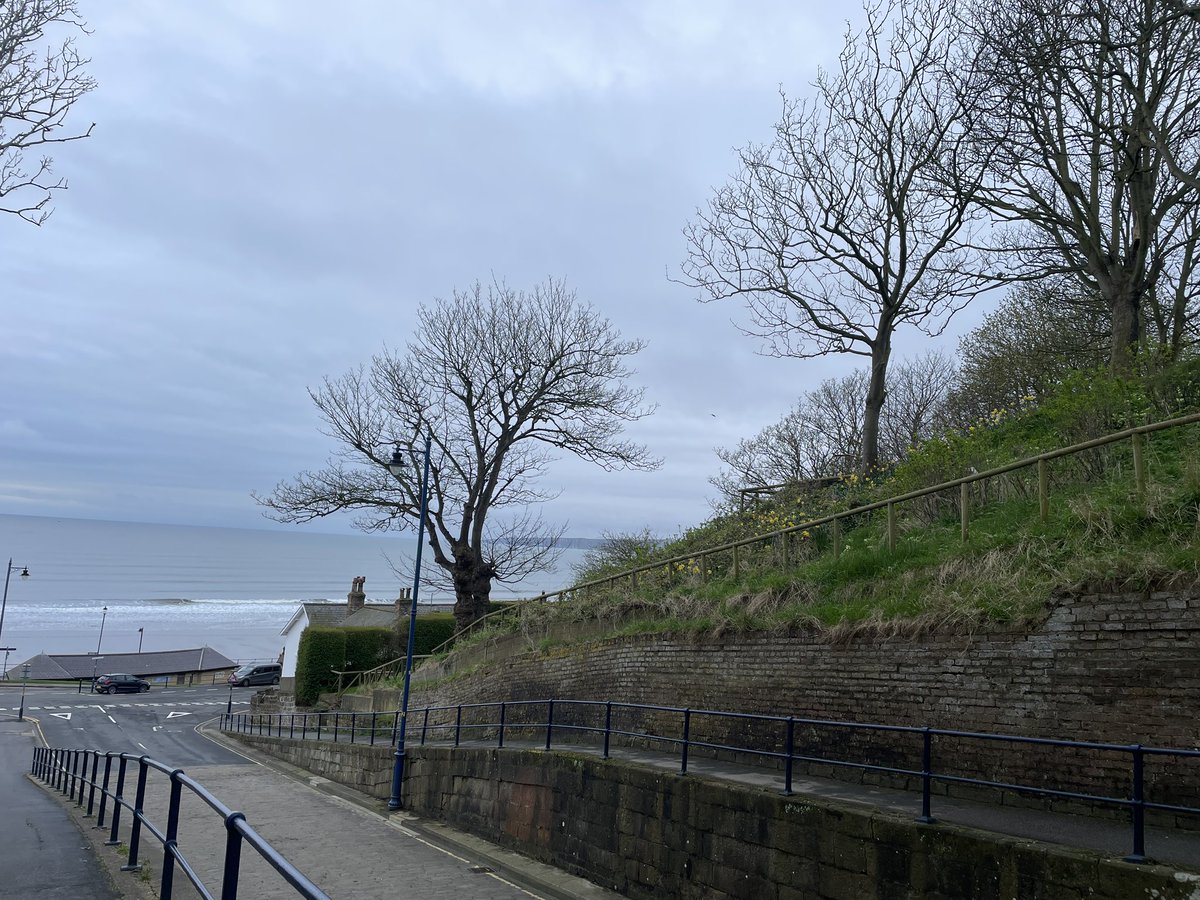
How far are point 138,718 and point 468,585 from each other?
773 inches

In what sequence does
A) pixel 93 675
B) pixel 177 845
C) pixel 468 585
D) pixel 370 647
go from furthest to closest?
pixel 93 675 → pixel 370 647 → pixel 468 585 → pixel 177 845

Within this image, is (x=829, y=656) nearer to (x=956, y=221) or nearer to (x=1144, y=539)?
(x=1144, y=539)

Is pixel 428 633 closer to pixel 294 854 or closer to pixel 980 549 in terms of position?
pixel 294 854

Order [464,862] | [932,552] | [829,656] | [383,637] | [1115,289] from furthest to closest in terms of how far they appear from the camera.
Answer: [383,637] → [1115,289] → [464,862] → [932,552] → [829,656]

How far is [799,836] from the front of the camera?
330 inches

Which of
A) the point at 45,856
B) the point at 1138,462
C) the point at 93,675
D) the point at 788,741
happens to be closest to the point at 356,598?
the point at 93,675

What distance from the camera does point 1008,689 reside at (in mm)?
8930

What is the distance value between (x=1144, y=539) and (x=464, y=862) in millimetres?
9665

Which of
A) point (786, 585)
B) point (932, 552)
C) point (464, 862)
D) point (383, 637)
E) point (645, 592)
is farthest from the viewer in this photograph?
point (383, 637)

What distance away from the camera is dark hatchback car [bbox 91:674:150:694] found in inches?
2090

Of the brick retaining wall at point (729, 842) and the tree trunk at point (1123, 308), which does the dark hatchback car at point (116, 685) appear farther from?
the tree trunk at point (1123, 308)

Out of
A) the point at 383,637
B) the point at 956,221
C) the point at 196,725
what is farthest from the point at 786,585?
the point at 196,725

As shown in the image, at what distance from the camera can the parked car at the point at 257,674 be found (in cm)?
5366

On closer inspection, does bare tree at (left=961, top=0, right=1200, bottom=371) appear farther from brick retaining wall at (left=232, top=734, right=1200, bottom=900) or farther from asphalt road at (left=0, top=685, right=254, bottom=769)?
asphalt road at (left=0, top=685, right=254, bottom=769)
